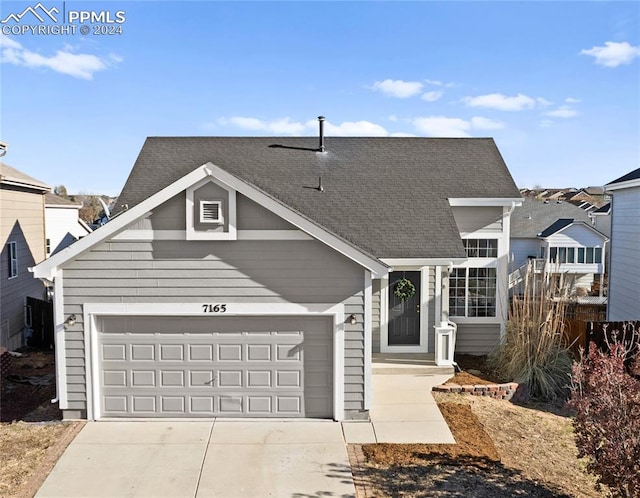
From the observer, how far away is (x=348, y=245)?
8.45 m

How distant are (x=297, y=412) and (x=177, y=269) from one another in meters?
3.53

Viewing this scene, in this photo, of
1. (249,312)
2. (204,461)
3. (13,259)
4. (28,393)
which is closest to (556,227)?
(249,312)

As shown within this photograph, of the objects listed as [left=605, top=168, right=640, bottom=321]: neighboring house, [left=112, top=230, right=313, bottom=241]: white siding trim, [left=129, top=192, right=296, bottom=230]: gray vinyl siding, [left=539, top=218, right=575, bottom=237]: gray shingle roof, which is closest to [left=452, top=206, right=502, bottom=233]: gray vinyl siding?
[left=605, top=168, right=640, bottom=321]: neighboring house

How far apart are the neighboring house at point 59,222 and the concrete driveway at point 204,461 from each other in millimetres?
17610

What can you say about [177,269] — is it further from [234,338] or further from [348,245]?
[348,245]

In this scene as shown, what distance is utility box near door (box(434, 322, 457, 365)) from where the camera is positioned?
11.3 metres

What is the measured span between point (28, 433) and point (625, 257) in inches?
702

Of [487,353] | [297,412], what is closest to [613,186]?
[487,353]

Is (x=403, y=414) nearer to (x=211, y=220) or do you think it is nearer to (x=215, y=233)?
(x=215, y=233)

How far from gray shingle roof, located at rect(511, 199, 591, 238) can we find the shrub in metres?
28.1

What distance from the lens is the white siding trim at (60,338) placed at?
28.1 feet

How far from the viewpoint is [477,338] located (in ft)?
43.5

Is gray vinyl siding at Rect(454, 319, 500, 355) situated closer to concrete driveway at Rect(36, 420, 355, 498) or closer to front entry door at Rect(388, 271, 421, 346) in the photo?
front entry door at Rect(388, 271, 421, 346)

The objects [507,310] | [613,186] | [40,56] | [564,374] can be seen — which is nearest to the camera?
[564,374]
